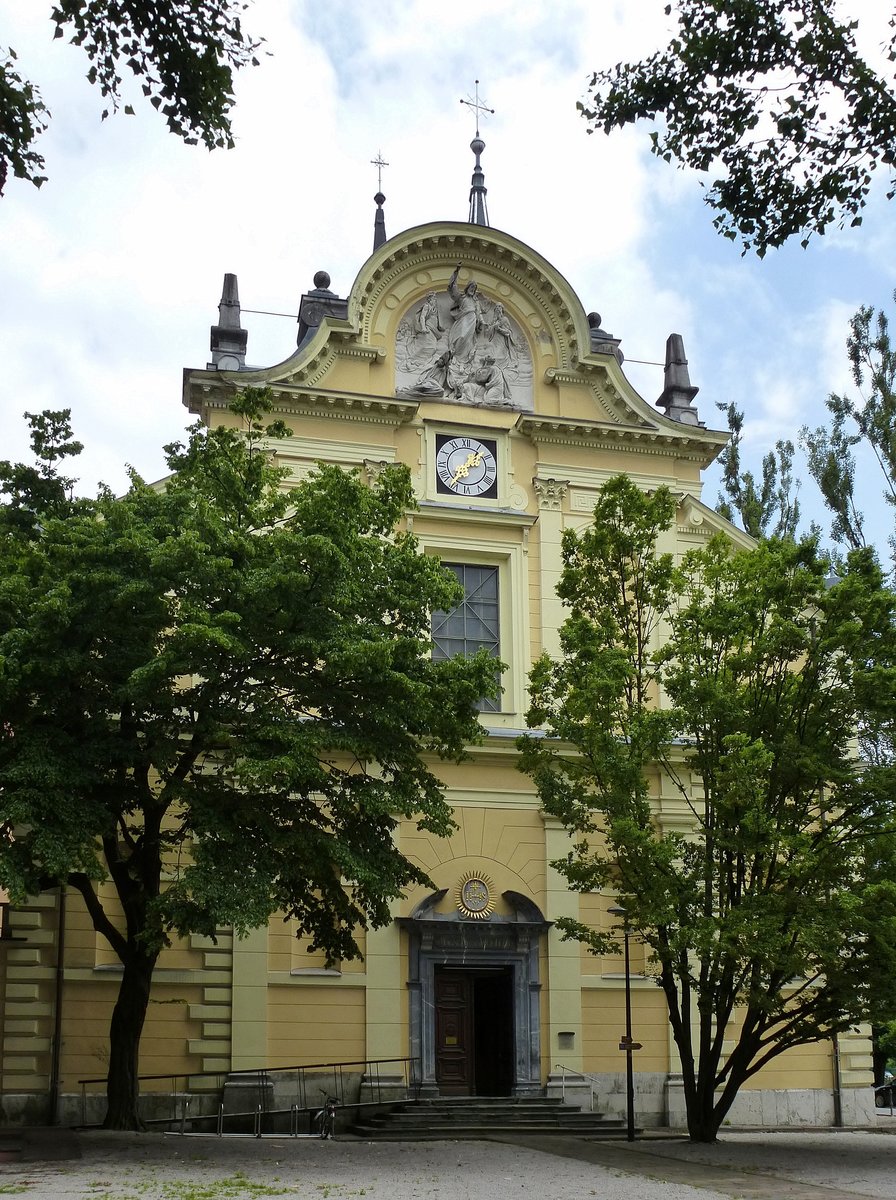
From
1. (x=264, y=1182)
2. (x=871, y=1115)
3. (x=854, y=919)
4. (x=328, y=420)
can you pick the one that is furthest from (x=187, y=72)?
(x=871, y=1115)

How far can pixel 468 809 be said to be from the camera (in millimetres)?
25141

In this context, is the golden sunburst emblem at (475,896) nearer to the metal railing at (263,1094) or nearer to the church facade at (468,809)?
the church facade at (468,809)

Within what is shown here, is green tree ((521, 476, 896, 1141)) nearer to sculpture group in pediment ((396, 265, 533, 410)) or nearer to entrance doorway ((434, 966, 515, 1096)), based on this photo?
entrance doorway ((434, 966, 515, 1096))

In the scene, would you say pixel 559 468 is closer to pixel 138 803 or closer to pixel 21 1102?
pixel 138 803

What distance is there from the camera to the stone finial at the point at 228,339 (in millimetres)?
26484

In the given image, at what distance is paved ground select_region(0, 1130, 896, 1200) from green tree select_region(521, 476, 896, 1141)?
1.94 metres

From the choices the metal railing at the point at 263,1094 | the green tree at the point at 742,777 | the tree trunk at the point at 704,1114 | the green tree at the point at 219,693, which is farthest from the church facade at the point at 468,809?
the green tree at the point at 742,777

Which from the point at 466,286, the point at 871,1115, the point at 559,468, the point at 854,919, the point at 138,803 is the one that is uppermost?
the point at 466,286

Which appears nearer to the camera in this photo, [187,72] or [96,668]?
[187,72]

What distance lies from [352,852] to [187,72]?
11.1m

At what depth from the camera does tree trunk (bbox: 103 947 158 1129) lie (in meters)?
19.8

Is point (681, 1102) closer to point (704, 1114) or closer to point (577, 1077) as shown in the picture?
point (577, 1077)

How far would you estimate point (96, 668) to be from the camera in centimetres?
1855

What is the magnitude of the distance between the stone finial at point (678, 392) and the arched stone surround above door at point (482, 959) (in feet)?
34.2
